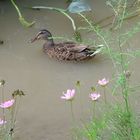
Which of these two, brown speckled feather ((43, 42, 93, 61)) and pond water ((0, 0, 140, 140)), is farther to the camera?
brown speckled feather ((43, 42, 93, 61))

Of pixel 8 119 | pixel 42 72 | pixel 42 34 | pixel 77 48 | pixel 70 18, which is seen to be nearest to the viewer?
pixel 8 119

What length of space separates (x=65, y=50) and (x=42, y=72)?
349mm

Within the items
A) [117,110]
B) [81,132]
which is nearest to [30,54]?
[81,132]

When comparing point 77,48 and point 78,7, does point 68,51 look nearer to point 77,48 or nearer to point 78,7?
point 77,48

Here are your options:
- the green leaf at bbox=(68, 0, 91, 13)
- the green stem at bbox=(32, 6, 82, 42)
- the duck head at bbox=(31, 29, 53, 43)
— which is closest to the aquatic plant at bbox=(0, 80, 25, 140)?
the duck head at bbox=(31, 29, 53, 43)

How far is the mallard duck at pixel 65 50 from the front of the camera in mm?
4766

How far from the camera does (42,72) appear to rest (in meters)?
4.67

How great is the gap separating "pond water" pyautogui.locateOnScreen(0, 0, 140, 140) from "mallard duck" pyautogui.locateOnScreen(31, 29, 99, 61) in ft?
0.19

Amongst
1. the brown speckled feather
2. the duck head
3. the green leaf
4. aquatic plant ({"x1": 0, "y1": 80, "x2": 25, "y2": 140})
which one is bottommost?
aquatic plant ({"x1": 0, "y1": 80, "x2": 25, "y2": 140})

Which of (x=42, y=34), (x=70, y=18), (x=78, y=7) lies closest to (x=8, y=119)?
(x=42, y=34)

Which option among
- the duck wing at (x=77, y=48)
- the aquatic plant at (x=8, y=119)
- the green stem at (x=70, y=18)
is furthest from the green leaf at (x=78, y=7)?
the aquatic plant at (x=8, y=119)

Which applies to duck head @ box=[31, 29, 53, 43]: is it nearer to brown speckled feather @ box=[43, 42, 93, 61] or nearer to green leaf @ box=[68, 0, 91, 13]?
brown speckled feather @ box=[43, 42, 93, 61]

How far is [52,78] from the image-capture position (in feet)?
14.9

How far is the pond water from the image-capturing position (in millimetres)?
3922
